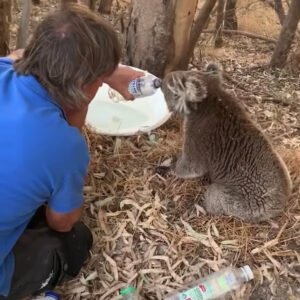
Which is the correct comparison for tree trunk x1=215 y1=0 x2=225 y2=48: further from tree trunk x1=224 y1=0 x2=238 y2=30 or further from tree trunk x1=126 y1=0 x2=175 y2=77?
tree trunk x1=126 y1=0 x2=175 y2=77

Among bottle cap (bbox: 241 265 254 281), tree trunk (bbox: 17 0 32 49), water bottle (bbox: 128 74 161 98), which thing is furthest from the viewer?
tree trunk (bbox: 17 0 32 49)

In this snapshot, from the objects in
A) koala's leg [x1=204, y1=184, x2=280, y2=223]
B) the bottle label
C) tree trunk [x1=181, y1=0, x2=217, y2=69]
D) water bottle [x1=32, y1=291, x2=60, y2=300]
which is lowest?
water bottle [x1=32, y1=291, x2=60, y2=300]

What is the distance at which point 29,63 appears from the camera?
2.00 metres

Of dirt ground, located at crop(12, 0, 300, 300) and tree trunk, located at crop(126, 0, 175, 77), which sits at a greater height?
tree trunk, located at crop(126, 0, 175, 77)

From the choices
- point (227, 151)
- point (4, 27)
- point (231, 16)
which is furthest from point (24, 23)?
A: point (231, 16)

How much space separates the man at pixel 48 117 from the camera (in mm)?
1875

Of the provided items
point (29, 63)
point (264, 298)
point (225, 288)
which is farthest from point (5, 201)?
point (264, 298)

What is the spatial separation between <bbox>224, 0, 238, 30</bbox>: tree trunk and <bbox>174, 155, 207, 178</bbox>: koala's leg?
133 inches

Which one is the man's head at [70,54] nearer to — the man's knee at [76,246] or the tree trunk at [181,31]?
the man's knee at [76,246]

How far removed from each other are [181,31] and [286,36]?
5.06 feet

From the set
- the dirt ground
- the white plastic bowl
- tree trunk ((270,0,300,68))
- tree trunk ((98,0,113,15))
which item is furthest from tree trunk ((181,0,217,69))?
tree trunk ((98,0,113,15))

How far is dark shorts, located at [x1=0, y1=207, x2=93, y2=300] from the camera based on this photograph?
2318 mm

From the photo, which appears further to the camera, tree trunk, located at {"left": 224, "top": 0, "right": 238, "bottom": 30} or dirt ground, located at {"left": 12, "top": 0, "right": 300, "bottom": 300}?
tree trunk, located at {"left": 224, "top": 0, "right": 238, "bottom": 30}

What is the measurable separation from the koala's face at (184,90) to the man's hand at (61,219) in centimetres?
94
